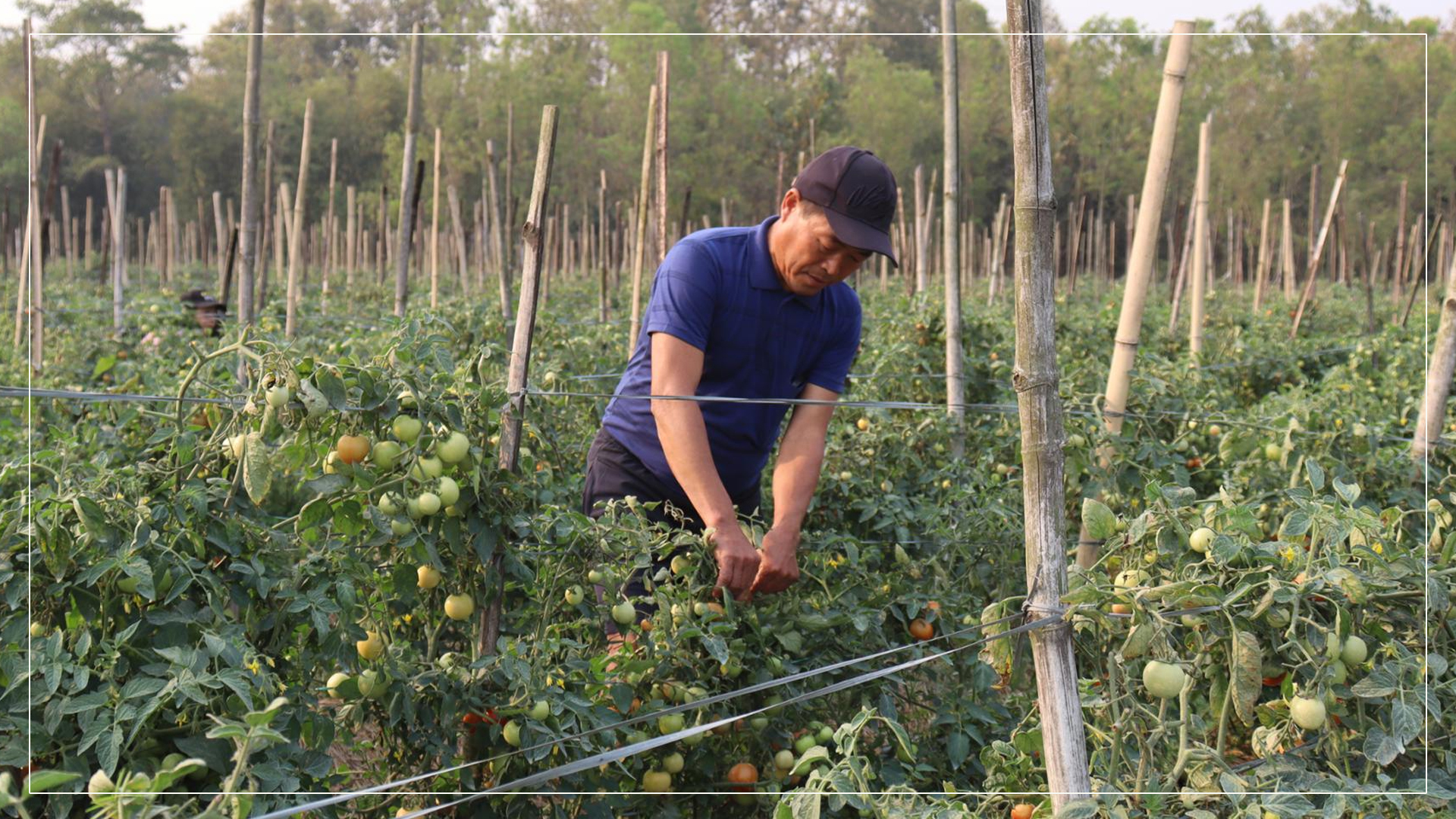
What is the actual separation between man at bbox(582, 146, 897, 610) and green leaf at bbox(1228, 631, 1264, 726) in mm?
825

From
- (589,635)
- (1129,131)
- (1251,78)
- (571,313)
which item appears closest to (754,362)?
(589,635)

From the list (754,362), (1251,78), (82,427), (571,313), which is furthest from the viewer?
(1251,78)

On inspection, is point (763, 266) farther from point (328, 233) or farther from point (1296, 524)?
point (328, 233)

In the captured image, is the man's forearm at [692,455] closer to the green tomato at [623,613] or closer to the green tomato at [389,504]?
the green tomato at [623,613]

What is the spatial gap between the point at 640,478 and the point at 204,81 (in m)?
31.5

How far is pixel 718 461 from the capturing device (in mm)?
2301

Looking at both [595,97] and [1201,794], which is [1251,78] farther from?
[1201,794]

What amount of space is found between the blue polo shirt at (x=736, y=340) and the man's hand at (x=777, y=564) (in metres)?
0.23

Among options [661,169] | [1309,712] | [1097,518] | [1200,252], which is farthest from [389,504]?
[1200,252]

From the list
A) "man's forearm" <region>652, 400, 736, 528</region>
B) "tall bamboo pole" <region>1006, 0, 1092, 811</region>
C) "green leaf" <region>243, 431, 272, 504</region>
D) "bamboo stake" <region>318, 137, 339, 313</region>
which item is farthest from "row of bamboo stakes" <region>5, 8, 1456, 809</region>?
"bamboo stake" <region>318, 137, 339, 313</region>

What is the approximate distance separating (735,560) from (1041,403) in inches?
32.2

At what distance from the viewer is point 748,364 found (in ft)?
7.34

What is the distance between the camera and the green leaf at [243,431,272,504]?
1.48m

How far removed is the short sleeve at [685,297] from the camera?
2.07m
